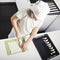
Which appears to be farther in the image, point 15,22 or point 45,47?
point 45,47

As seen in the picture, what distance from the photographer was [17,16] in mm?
1328

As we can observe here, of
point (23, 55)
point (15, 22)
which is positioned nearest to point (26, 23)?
point (15, 22)

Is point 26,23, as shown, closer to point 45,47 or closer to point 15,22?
point 15,22

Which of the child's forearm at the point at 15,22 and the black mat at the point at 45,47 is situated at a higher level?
the child's forearm at the point at 15,22

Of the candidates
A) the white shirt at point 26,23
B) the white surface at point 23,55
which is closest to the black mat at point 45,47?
the white surface at point 23,55

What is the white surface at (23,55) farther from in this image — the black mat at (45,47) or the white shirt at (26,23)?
the white shirt at (26,23)

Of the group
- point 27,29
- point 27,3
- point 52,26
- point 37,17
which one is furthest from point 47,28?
point 37,17

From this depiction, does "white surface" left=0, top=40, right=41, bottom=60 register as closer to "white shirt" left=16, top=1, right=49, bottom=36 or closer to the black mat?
the black mat

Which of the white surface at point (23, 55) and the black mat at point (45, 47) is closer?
the white surface at point (23, 55)

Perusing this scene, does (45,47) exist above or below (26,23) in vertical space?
below

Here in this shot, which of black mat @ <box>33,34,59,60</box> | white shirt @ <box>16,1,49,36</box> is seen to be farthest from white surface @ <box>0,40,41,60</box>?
white shirt @ <box>16,1,49,36</box>

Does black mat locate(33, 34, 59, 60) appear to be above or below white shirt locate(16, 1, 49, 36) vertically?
below

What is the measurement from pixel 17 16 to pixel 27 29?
0.14 m

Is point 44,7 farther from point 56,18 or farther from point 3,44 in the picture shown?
point 56,18
